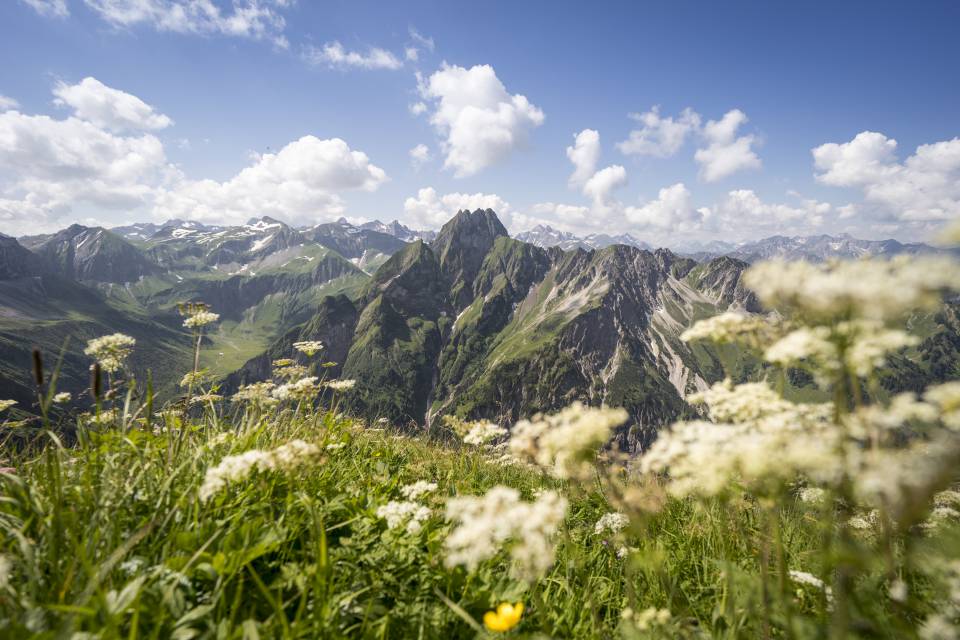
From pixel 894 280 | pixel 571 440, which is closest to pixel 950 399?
pixel 894 280

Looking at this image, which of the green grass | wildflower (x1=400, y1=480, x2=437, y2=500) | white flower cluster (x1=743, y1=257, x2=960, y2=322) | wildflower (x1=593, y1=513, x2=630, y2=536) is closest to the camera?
white flower cluster (x1=743, y1=257, x2=960, y2=322)

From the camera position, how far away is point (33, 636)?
1.91 m

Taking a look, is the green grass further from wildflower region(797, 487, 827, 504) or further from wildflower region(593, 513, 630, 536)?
wildflower region(797, 487, 827, 504)

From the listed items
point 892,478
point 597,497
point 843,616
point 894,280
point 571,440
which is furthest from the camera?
point 597,497

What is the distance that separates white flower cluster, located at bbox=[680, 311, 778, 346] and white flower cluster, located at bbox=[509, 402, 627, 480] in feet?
3.20

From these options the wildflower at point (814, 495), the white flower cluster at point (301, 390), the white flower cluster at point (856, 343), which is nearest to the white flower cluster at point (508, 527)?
the white flower cluster at point (856, 343)

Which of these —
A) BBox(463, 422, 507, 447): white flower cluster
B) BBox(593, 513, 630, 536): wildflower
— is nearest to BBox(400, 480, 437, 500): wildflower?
BBox(463, 422, 507, 447): white flower cluster

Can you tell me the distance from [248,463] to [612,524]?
5784 mm

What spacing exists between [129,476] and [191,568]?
1.92 metres

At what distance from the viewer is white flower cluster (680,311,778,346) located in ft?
8.76

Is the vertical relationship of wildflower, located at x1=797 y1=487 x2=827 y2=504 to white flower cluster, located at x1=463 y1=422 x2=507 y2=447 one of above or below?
below

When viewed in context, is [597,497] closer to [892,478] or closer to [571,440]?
[571,440]

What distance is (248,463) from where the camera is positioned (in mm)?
3750

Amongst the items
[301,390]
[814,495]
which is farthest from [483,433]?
[814,495]
